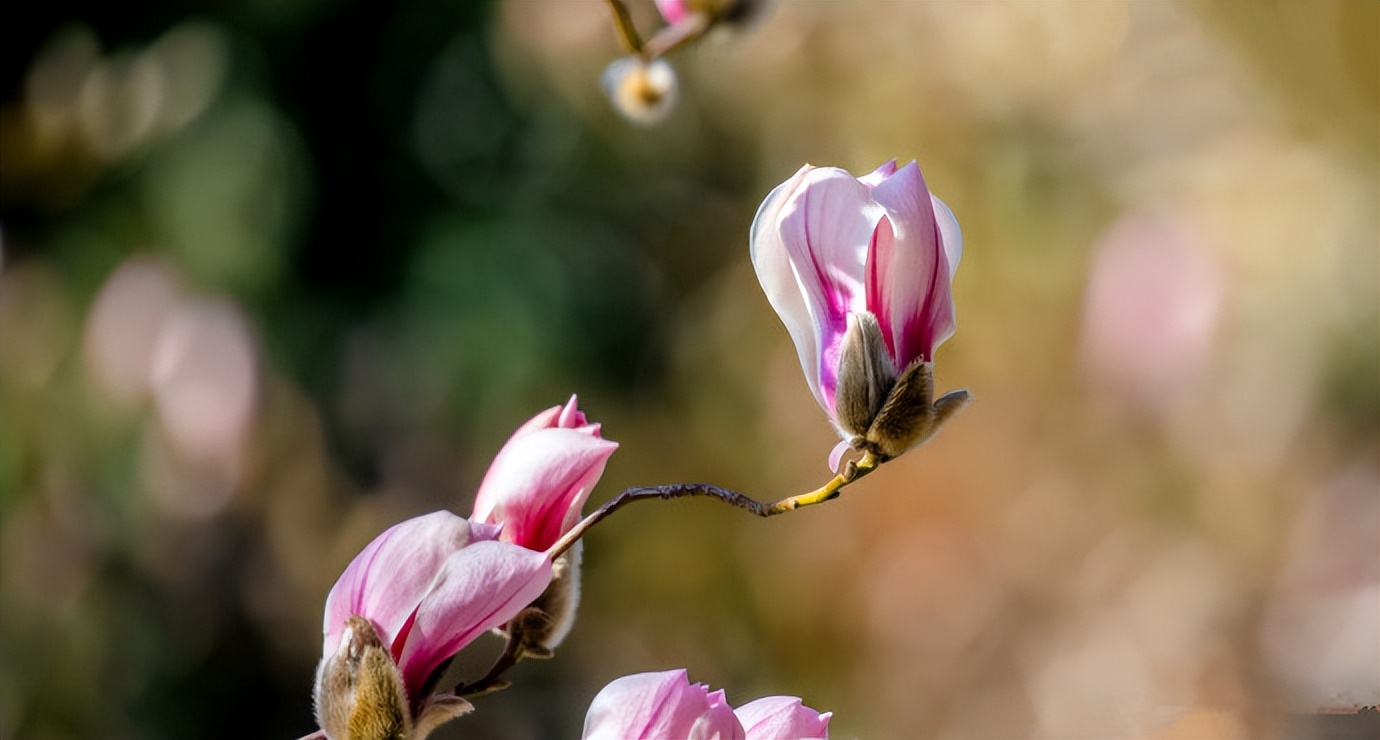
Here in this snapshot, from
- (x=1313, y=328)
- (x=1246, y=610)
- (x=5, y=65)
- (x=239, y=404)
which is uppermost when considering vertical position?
(x=5, y=65)

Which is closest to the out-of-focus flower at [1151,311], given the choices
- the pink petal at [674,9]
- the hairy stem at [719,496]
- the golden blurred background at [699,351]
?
the golden blurred background at [699,351]

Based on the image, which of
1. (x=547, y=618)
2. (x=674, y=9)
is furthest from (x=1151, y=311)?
(x=547, y=618)

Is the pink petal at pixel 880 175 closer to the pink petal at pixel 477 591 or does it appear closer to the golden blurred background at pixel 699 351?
the pink petal at pixel 477 591

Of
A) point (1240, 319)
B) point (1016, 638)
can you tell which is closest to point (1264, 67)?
point (1240, 319)

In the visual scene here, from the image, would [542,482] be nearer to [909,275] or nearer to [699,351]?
[909,275]

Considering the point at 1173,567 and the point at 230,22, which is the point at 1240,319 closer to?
the point at 1173,567

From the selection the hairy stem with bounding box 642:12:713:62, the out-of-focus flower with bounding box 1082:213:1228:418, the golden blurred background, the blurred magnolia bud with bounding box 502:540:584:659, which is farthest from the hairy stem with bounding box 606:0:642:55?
the out-of-focus flower with bounding box 1082:213:1228:418
